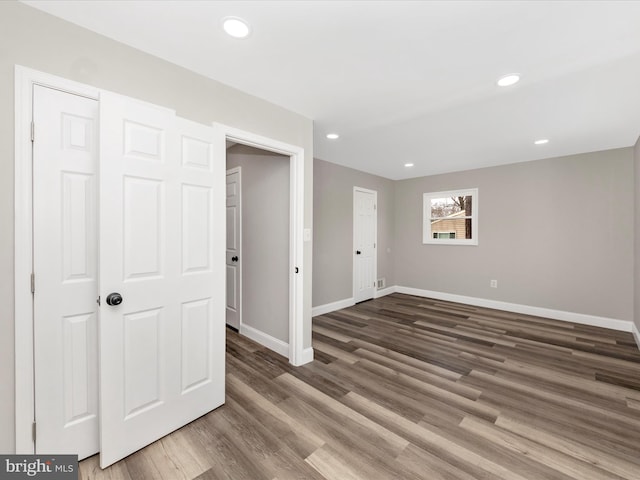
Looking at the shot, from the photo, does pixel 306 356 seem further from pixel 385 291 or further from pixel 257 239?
pixel 385 291

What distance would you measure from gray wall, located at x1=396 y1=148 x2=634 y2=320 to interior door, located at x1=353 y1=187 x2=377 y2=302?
1235mm

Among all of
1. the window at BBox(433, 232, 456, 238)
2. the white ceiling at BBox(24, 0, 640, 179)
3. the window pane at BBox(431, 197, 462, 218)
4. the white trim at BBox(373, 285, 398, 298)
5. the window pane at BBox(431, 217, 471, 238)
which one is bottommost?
the white trim at BBox(373, 285, 398, 298)

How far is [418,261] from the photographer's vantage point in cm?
583

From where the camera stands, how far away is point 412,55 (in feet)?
5.99

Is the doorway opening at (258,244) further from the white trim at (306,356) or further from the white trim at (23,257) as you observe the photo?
the white trim at (23,257)

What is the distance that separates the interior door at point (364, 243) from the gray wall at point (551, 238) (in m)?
1.23

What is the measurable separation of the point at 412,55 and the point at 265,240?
2.30 meters

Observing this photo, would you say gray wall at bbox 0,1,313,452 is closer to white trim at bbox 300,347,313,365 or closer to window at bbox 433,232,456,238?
white trim at bbox 300,347,313,365

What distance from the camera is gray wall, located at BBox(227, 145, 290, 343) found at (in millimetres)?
3029

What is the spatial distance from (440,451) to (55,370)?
230cm

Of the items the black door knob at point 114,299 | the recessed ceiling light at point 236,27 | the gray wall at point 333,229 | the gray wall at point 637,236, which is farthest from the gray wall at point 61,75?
the gray wall at point 637,236

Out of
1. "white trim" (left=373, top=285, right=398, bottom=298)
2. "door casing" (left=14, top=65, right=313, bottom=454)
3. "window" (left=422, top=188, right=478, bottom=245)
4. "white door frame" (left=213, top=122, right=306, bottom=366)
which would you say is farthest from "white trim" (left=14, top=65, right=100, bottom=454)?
"window" (left=422, top=188, right=478, bottom=245)

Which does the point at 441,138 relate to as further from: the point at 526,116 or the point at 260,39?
the point at 260,39

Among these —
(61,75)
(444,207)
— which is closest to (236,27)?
(61,75)
